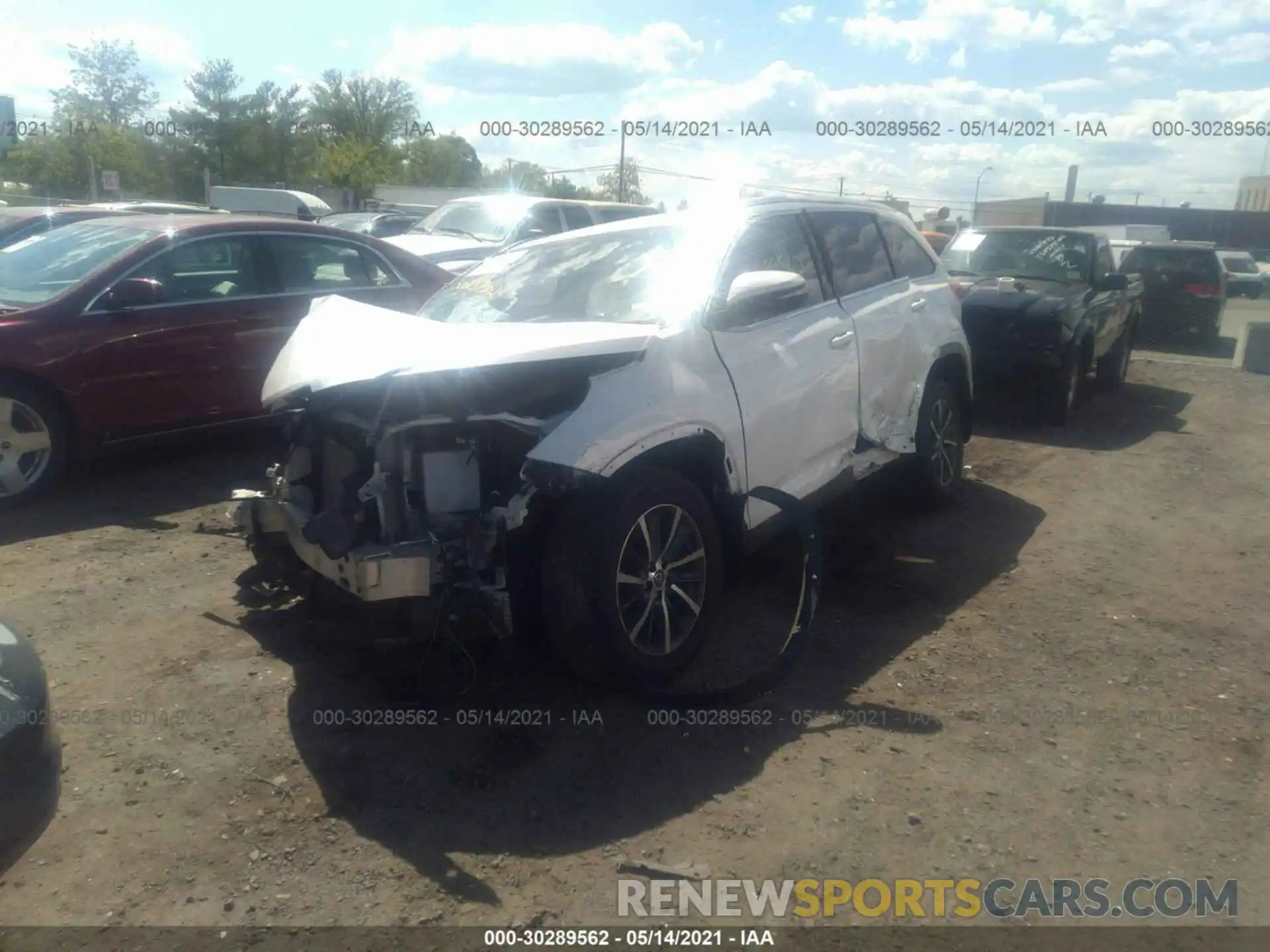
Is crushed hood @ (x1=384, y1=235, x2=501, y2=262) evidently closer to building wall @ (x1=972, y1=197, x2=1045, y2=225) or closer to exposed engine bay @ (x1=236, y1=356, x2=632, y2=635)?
exposed engine bay @ (x1=236, y1=356, x2=632, y2=635)

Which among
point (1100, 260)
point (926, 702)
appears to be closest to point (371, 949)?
point (926, 702)

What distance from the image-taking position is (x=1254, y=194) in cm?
5919

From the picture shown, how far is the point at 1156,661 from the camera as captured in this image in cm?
418

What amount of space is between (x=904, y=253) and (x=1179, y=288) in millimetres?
11137

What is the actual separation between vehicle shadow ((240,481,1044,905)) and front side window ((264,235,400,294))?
3250mm

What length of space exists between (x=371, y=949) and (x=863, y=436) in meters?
Result: 3.47

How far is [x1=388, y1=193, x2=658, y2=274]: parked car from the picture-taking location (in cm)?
1218

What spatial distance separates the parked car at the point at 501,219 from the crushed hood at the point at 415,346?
25.7ft

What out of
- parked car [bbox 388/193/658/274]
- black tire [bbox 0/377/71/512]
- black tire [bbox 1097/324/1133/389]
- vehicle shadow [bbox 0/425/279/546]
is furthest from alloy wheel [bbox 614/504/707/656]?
parked car [bbox 388/193/658/274]

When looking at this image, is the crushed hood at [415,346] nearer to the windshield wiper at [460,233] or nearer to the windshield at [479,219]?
the windshield wiper at [460,233]

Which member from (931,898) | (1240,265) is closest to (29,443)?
(931,898)

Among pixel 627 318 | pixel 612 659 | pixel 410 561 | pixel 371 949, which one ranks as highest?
pixel 627 318

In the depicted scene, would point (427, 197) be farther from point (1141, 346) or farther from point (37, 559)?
point (37, 559)

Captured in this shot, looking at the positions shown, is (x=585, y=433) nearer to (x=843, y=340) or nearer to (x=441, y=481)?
(x=441, y=481)
